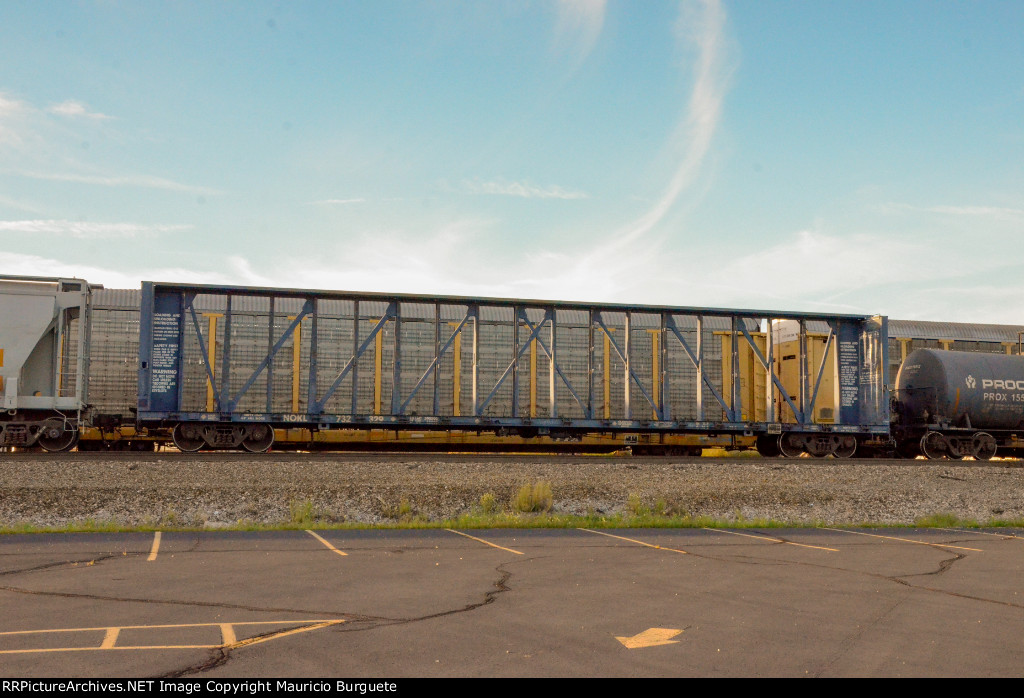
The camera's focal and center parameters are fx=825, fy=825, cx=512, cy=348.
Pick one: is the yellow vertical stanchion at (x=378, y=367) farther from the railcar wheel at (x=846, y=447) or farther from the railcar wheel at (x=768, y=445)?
the railcar wheel at (x=846, y=447)

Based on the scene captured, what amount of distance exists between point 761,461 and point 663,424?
142 inches

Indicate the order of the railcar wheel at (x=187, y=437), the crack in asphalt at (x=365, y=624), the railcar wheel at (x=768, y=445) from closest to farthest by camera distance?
the crack in asphalt at (x=365, y=624) → the railcar wheel at (x=187, y=437) → the railcar wheel at (x=768, y=445)

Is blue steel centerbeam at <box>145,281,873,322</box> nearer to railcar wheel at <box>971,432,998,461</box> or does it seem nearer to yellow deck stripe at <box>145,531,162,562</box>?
railcar wheel at <box>971,432,998,461</box>

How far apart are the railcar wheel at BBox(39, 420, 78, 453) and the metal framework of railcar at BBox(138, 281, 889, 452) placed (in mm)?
1623

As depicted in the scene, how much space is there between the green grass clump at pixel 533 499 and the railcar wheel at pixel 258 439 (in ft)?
32.5

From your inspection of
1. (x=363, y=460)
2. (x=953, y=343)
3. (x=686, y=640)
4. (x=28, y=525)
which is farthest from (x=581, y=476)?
(x=953, y=343)

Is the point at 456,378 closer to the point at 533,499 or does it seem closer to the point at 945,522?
the point at 533,499

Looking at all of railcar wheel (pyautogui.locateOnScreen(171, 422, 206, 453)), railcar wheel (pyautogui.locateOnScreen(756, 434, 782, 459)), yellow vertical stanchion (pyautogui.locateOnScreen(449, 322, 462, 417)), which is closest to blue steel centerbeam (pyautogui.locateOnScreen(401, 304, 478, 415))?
yellow vertical stanchion (pyautogui.locateOnScreen(449, 322, 462, 417))

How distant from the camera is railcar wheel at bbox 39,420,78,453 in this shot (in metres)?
20.0

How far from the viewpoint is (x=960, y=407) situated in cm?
2567

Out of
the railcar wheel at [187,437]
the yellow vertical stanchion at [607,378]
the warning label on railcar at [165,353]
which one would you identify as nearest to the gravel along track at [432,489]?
the railcar wheel at [187,437]

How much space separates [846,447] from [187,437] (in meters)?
18.9

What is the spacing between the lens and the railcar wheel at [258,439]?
21734mm

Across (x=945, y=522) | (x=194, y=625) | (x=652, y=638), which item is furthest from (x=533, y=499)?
(x=194, y=625)
